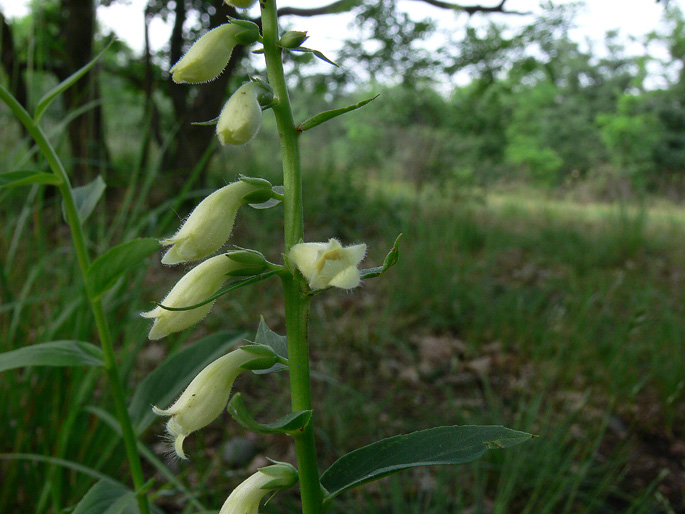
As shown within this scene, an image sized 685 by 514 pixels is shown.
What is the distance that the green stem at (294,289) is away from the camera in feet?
2.06

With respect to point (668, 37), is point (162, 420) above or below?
below

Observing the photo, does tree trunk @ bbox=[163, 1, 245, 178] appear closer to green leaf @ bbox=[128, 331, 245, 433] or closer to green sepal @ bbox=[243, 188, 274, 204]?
green leaf @ bbox=[128, 331, 245, 433]

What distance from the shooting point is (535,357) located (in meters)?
2.61

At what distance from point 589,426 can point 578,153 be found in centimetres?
2385

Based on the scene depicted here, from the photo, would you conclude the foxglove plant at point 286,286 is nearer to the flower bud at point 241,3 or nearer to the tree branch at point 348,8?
the flower bud at point 241,3

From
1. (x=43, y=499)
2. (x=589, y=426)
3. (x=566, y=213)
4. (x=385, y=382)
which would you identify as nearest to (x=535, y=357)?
(x=589, y=426)

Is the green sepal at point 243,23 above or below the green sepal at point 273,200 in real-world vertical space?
above

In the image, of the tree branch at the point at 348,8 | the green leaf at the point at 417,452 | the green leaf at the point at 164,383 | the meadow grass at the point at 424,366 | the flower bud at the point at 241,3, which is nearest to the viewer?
the green leaf at the point at 417,452

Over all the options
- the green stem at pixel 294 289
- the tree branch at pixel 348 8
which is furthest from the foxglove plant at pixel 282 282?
the tree branch at pixel 348 8

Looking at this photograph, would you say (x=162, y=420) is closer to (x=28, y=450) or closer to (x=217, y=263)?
(x=28, y=450)

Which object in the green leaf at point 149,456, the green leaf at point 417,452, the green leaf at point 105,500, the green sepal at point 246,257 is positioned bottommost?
the green leaf at point 149,456

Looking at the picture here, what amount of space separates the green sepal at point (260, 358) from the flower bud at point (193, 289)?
0.34 feet

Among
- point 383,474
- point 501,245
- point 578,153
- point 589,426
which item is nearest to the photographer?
point 383,474

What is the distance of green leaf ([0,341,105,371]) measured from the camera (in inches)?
31.5
